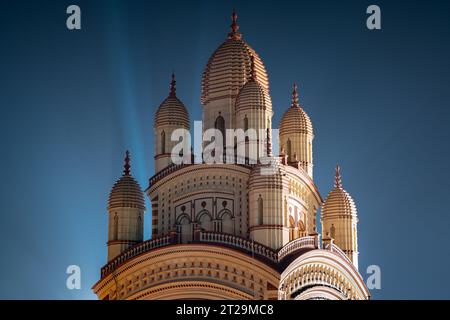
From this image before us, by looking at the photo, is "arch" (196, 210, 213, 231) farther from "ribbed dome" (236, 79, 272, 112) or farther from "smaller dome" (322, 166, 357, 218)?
"smaller dome" (322, 166, 357, 218)

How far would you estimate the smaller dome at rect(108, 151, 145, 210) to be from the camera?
47.4 meters

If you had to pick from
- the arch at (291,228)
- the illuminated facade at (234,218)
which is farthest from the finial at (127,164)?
the arch at (291,228)

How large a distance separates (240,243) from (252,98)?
7.28 metres

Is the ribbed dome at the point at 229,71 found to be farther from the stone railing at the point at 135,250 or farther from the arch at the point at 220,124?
the stone railing at the point at 135,250

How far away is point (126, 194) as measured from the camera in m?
47.6

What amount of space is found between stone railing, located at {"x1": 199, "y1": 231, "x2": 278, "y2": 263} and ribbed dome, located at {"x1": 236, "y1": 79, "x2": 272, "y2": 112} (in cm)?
655

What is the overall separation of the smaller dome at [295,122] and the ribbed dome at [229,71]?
1.73 meters

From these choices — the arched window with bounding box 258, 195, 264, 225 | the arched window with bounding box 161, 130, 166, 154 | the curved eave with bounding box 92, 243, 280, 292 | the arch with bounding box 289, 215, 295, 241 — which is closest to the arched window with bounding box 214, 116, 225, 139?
the arched window with bounding box 161, 130, 166, 154

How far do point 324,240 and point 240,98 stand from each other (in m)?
Result: 7.26

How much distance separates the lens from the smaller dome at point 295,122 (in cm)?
5166

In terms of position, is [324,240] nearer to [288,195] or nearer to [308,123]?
[288,195]

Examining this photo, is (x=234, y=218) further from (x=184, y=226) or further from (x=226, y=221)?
(x=184, y=226)

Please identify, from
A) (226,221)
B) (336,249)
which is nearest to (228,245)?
(226,221)
